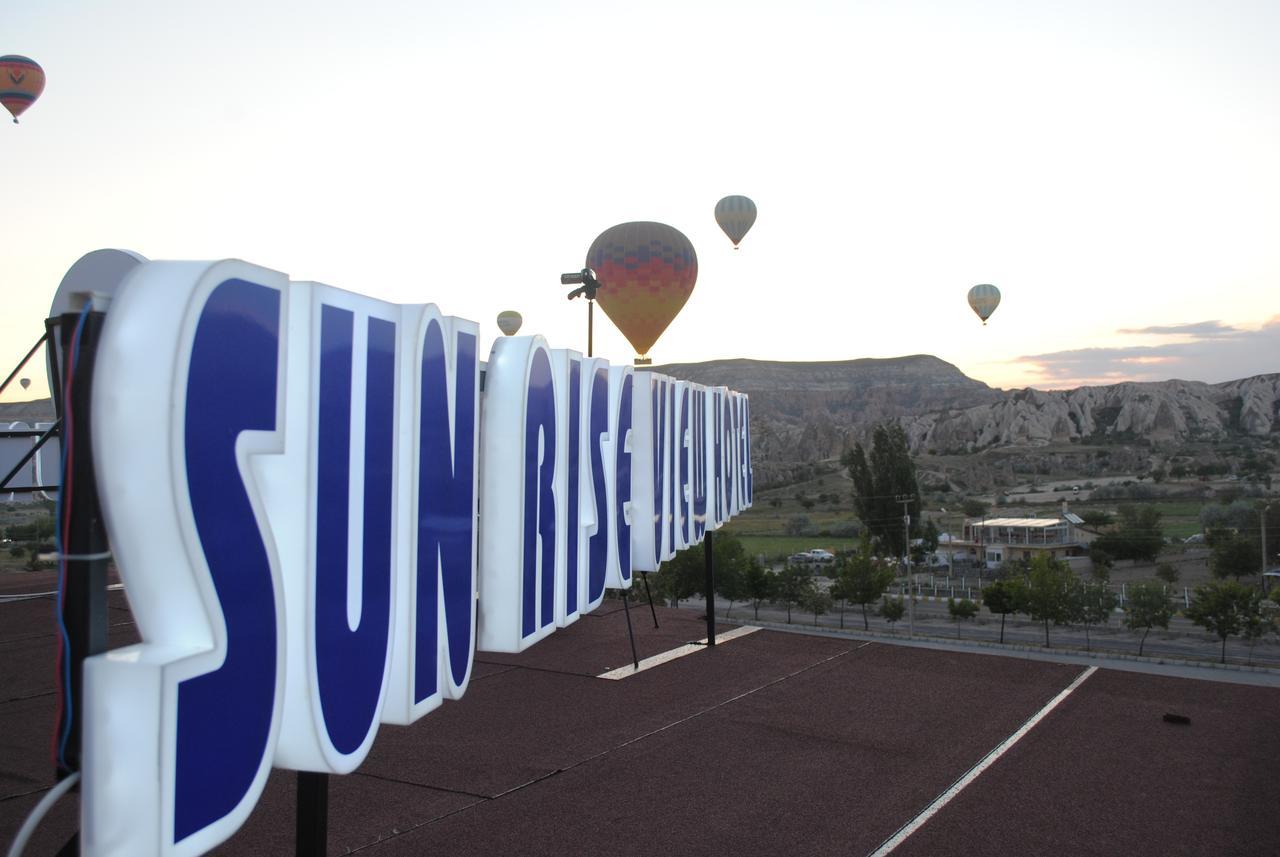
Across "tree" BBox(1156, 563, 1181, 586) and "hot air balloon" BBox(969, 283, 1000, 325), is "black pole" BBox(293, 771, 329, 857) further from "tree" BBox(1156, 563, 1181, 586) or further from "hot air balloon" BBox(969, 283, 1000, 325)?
"tree" BBox(1156, 563, 1181, 586)

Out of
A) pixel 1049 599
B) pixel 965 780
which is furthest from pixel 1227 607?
pixel 965 780

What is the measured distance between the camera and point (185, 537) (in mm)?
3557

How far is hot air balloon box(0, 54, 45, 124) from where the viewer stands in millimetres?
33500

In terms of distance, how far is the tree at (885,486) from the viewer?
85.9 metres

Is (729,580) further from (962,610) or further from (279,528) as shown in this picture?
(279,528)

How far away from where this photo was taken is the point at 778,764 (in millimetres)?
10695

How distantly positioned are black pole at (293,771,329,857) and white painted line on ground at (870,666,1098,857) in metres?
5.38

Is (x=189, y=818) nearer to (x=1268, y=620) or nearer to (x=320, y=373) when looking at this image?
(x=320, y=373)

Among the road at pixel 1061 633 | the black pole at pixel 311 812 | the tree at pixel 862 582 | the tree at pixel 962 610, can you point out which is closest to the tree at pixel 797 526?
the road at pixel 1061 633

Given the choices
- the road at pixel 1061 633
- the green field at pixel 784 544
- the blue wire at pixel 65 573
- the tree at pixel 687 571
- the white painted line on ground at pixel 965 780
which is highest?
the blue wire at pixel 65 573

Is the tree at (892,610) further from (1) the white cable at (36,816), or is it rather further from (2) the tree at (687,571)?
(1) the white cable at (36,816)

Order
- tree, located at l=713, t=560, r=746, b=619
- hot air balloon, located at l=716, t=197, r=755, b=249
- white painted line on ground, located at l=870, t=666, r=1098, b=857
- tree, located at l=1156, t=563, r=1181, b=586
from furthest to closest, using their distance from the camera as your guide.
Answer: tree, located at l=1156, t=563, r=1181, b=586 < tree, located at l=713, t=560, r=746, b=619 < hot air balloon, located at l=716, t=197, r=755, b=249 < white painted line on ground, located at l=870, t=666, r=1098, b=857

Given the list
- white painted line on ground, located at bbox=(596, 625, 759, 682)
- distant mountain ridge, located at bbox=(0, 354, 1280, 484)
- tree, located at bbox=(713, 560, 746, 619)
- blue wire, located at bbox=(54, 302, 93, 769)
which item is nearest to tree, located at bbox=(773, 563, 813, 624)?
tree, located at bbox=(713, 560, 746, 619)

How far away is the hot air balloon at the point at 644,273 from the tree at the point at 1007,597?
84.9 ft
